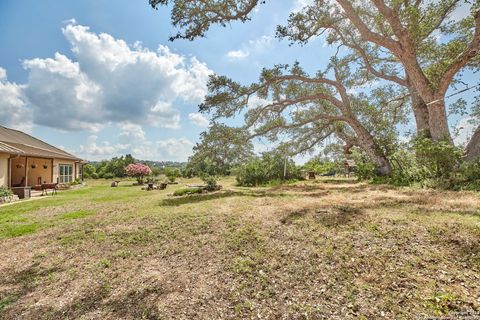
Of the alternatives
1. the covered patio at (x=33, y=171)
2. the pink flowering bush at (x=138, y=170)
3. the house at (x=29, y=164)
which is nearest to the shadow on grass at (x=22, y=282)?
the house at (x=29, y=164)

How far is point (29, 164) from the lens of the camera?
17.7m

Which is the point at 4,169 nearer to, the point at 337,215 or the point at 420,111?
the point at 337,215

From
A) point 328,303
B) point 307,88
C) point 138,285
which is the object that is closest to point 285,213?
point 328,303

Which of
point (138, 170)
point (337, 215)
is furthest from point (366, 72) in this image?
point (138, 170)

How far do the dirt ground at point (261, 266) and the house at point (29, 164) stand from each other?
9.85 meters

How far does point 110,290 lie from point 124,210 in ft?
16.5

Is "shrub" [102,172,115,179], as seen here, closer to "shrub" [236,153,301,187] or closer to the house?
the house

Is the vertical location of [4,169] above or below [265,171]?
above

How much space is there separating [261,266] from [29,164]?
70.2 ft

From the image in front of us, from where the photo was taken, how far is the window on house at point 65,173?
20442 mm

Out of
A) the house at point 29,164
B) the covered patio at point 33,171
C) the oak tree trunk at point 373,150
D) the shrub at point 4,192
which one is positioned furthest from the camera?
the covered patio at point 33,171

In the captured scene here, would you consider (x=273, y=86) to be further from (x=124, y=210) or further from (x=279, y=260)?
(x=279, y=260)

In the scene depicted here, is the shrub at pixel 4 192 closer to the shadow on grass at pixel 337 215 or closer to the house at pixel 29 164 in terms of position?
the house at pixel 29 164

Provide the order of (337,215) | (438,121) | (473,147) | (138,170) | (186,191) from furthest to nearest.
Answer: (138,170) → (186,191) → (438,121) → (473,147) → (337,215)
